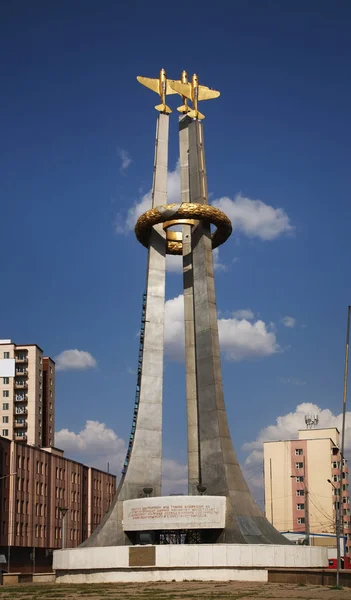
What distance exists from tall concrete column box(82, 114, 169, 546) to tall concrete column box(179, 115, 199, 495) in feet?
4.40

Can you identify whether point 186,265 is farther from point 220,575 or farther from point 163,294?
point 220,575

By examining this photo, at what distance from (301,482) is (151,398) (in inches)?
2382

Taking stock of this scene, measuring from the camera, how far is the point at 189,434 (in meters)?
51.5

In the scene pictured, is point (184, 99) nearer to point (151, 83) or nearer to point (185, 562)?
point (151, 83)

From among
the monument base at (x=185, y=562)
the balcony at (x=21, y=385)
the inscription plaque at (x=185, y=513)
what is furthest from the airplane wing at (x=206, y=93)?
the balcony at (x=21, y=385)

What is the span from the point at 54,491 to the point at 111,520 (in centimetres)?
4557

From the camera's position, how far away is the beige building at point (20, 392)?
338 feet

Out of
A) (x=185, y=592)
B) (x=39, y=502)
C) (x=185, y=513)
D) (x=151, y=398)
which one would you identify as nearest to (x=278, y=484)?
(x=39, y=502)

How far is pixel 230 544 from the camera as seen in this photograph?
3866 centimetres

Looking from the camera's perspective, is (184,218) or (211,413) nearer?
(211,413)

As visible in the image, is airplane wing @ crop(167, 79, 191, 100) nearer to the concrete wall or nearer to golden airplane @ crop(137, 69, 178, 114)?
golden airplane @ crop(137, 69, 178, 114)

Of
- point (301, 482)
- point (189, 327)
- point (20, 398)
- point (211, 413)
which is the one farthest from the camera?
point (301, 482)

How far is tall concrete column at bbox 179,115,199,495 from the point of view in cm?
5053

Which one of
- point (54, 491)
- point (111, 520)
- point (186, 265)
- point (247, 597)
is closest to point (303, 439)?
point (54, 491)
